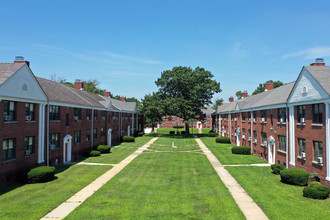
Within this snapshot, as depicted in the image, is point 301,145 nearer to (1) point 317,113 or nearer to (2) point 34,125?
(1) point 317,113

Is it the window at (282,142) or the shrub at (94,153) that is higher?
the window at (282,142)

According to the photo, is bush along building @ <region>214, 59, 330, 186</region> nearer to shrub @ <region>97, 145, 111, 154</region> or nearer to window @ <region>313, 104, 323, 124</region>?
window @ <region>313, 104, 323, 124</region>

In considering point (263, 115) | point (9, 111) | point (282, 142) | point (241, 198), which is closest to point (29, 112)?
point (9, 111)

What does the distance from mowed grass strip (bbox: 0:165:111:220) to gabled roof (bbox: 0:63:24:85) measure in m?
7.53

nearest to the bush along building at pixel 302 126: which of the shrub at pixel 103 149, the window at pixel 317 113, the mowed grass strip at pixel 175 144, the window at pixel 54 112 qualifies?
the window at pixel 317 113

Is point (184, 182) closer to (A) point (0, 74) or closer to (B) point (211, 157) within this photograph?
(B) point (211, 157)

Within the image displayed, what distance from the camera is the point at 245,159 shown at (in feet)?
96.8

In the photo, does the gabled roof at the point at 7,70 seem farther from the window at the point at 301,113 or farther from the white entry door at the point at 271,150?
the white entry door at the point at 271,150

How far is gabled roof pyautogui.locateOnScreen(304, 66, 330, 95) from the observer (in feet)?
55.2

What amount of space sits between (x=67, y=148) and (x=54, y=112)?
4880 millimetres

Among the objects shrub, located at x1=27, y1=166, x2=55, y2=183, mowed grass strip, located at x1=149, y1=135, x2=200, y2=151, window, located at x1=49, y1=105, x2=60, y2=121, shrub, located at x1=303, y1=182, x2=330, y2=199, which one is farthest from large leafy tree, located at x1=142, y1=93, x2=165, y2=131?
shrub, located at x1=303, y1=182, x2=330, y2=199

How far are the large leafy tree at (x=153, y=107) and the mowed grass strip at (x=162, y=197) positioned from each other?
3308 centimetres

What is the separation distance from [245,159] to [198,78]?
3086 cm

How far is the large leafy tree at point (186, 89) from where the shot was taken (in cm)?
5566
